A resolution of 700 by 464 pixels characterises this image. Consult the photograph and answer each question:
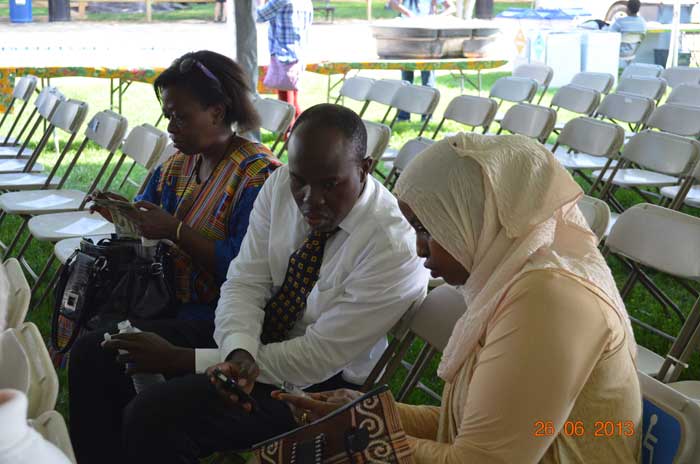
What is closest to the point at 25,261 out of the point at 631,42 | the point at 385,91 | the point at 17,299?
the point at 17,299

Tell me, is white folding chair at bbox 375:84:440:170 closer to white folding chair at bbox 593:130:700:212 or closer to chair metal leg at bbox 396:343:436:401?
white folding chair at bbox 593:130:700:212

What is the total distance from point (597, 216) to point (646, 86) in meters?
5.04

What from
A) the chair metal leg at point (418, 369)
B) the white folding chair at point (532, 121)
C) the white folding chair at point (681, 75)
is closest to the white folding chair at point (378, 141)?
the white folding chair at point (532, 121)

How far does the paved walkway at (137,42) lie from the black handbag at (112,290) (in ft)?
13.6

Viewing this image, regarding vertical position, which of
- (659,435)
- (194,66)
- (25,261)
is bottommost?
(25,261)

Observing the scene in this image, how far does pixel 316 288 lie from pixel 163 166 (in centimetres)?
125

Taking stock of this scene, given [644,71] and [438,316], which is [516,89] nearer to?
[644,71]

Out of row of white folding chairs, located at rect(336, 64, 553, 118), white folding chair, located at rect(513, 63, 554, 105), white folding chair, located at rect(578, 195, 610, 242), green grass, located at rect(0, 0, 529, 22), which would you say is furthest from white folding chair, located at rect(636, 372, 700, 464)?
green grass, located at rect(0, 0, 529, 22)

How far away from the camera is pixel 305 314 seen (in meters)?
2.52

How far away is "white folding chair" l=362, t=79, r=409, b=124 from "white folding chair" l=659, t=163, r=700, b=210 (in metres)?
2.18

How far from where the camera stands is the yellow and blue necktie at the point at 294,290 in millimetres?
2447

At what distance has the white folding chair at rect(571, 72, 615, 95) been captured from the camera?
7.91 m

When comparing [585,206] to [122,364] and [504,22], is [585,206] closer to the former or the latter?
[122,364]

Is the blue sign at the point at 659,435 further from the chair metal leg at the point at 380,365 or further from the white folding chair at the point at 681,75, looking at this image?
the white folding chair at the point at 681,75
